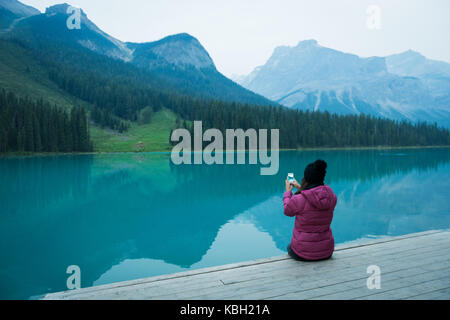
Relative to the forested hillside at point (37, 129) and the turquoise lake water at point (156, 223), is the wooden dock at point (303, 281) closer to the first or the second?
the turquoise lake water at point (156, 223)

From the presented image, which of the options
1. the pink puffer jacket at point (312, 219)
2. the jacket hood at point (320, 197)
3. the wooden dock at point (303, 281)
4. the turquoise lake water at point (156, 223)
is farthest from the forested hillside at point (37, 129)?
the jacket hood at point (320, 197)

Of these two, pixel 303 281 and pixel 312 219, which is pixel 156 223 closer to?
pixel 312 219

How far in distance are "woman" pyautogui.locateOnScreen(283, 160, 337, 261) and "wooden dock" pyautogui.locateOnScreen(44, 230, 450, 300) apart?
255 millimetres

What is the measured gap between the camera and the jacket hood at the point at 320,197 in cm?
580

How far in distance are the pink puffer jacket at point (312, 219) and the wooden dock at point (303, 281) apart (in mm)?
270

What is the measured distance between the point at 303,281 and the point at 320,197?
160cm

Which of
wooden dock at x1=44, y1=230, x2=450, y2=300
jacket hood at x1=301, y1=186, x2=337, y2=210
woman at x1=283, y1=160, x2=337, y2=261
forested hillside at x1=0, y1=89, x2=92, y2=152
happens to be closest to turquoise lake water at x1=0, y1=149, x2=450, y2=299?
wooden dock at x1=44, y1=230, x2=450, y2=300

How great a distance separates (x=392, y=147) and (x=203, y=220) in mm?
139520

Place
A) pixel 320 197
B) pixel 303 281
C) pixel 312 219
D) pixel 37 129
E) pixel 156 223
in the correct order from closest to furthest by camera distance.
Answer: pixel 303 281 < pixel 320 197 < pixel 312 219 < pixel 156 223 < pixel 37 129

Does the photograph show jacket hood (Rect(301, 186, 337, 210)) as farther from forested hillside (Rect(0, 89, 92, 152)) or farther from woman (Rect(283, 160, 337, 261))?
forested hillside (Rect(0, 89, 92, 152))

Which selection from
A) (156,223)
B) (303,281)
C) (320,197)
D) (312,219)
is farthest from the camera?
(156,223)

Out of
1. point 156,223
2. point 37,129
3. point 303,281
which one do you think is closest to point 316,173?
point 303,281

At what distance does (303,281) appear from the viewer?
539 cm
